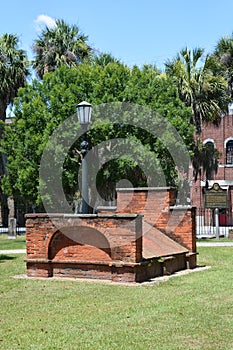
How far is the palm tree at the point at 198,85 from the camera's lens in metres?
26.3

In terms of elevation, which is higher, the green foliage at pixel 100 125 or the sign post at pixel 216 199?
the green foliage at pixel 100 125

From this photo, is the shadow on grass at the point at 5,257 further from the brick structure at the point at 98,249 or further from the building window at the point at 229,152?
the building window at the point at 229,152

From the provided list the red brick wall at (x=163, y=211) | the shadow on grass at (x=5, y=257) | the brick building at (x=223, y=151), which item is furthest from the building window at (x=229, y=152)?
the red brick wall at (x=163, y=211)

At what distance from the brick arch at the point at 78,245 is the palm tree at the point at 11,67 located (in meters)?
19.9

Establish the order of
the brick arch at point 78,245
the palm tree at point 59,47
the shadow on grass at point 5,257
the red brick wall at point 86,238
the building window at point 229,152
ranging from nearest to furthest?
the red brick wall at point 86,238 → the brick arch at point 78,245 → the shadow on grass at point 5,257 → the palm tree at point 59,47 → the building window at point 229,152

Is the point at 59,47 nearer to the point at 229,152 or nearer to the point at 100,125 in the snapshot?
the point at 100,125

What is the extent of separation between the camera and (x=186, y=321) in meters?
7.41

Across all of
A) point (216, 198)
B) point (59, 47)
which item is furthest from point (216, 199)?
point (59, 47)

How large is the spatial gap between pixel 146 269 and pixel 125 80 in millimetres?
13162

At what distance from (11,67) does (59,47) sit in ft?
10.5

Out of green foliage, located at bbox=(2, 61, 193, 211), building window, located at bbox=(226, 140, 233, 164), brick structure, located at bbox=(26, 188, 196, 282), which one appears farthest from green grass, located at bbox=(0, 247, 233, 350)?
building window, located at bbox=(226, 140, 233, 164)

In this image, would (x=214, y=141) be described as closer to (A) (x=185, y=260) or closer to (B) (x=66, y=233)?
(A) (x=185, y=260)

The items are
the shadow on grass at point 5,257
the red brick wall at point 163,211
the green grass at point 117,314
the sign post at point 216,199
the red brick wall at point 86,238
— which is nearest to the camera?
the green grass at point 117,314

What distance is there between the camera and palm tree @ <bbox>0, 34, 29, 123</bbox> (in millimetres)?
30203
